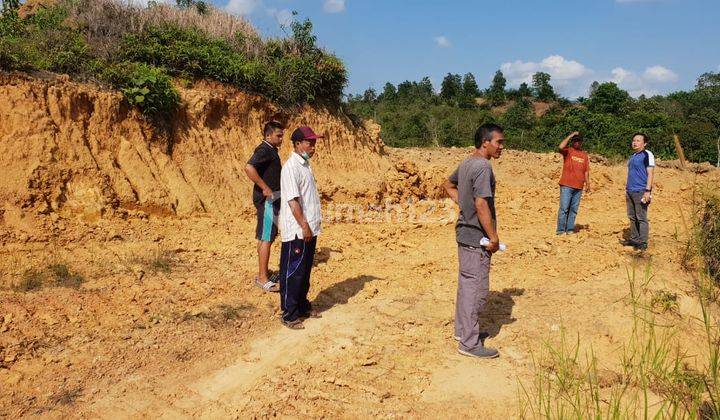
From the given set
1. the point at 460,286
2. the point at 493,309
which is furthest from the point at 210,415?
the point at 493,309

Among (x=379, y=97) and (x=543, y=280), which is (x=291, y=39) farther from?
(x=379, y=97)

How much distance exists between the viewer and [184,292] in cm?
533

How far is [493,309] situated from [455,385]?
1.58 m

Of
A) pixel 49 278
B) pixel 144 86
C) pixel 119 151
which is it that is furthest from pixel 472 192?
pixel 144 86

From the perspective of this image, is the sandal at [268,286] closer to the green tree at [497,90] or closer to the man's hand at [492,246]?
the man's hand at [492,246]

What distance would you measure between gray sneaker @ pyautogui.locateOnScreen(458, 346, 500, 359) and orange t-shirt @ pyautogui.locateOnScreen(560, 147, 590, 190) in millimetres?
4005

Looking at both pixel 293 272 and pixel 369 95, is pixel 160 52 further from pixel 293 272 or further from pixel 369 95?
pixel 369 95

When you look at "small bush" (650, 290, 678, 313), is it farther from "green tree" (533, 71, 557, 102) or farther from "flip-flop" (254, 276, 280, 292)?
"green tree" (533, 71, 557, 102)

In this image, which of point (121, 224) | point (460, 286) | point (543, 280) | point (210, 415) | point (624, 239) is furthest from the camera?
point (624, 239)

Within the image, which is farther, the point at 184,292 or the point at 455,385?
the point at 184,292

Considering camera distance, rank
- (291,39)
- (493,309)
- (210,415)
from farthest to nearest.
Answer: (291,39) < (493,309) < (210,415)

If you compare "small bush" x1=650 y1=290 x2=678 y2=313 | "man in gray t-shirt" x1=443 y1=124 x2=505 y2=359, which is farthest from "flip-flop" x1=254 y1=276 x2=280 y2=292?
"small bush" x1=650 y1=290 x2=678 y2=313

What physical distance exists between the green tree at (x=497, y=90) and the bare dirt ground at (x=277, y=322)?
54.5 metres

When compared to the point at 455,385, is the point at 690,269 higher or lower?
higher
